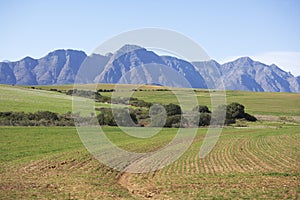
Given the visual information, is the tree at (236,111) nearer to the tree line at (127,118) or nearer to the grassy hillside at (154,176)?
the tree line at (127,118)

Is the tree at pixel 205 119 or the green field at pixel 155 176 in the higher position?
the green field at pixel 155 176

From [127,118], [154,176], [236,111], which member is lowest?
[236,111]

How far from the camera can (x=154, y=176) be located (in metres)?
20.8

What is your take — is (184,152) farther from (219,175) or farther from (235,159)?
(219,175)

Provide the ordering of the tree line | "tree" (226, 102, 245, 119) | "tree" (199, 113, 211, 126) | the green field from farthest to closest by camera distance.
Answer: "tree" (226, 102, 245, 119) < "tree" (199, 113, 211, 126) < the tree line < the green field

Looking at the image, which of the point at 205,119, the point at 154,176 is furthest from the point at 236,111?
the point at 154,176

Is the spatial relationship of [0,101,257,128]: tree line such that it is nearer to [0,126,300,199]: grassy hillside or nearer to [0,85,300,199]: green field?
[0,85,300,199]: green field

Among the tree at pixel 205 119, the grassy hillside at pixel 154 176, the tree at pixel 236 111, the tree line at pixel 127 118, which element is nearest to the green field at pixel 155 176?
the grassy hillside at pixel 154 176

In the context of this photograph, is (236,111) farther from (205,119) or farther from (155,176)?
(155,176)

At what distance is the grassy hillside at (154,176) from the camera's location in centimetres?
1620

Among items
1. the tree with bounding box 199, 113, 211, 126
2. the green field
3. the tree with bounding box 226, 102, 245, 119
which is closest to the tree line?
the tree with bounding box 199, 113, 211, 126

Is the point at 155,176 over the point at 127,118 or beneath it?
beneath

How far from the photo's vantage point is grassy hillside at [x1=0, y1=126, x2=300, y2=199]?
16.2 m

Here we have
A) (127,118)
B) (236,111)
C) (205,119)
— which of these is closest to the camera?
(127,118)
